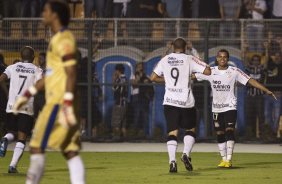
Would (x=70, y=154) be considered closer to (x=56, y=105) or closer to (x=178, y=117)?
(x=56, y=105)

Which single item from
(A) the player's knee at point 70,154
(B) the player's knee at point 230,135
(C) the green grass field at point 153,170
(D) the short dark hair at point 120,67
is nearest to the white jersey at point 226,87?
(B) the player's knee at point 230,135

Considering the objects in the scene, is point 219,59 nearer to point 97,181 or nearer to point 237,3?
point 97,181

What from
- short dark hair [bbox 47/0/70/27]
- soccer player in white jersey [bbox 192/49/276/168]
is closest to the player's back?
short dark hair [bbox 47/0/70/27]

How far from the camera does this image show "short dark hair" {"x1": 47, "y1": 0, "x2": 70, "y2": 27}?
11.4 meters

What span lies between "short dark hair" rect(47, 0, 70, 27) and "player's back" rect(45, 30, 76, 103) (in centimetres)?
14

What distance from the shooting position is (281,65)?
84.6 ft

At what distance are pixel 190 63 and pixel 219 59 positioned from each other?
149cm

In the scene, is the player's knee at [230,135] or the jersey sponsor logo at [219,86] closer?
the player's knee at [230,135]

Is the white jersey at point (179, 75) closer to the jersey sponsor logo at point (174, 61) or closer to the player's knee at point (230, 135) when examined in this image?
the jersey sponsor logo at point (174, 61)

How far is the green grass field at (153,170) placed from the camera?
1589 centimetres

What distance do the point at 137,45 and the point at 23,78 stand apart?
Answer: 9301 mm

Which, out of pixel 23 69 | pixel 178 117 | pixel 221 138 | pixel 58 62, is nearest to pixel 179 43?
pixel 178 117

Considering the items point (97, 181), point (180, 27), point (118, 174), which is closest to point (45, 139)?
point (97, 181)

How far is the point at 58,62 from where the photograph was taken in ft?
38.0
